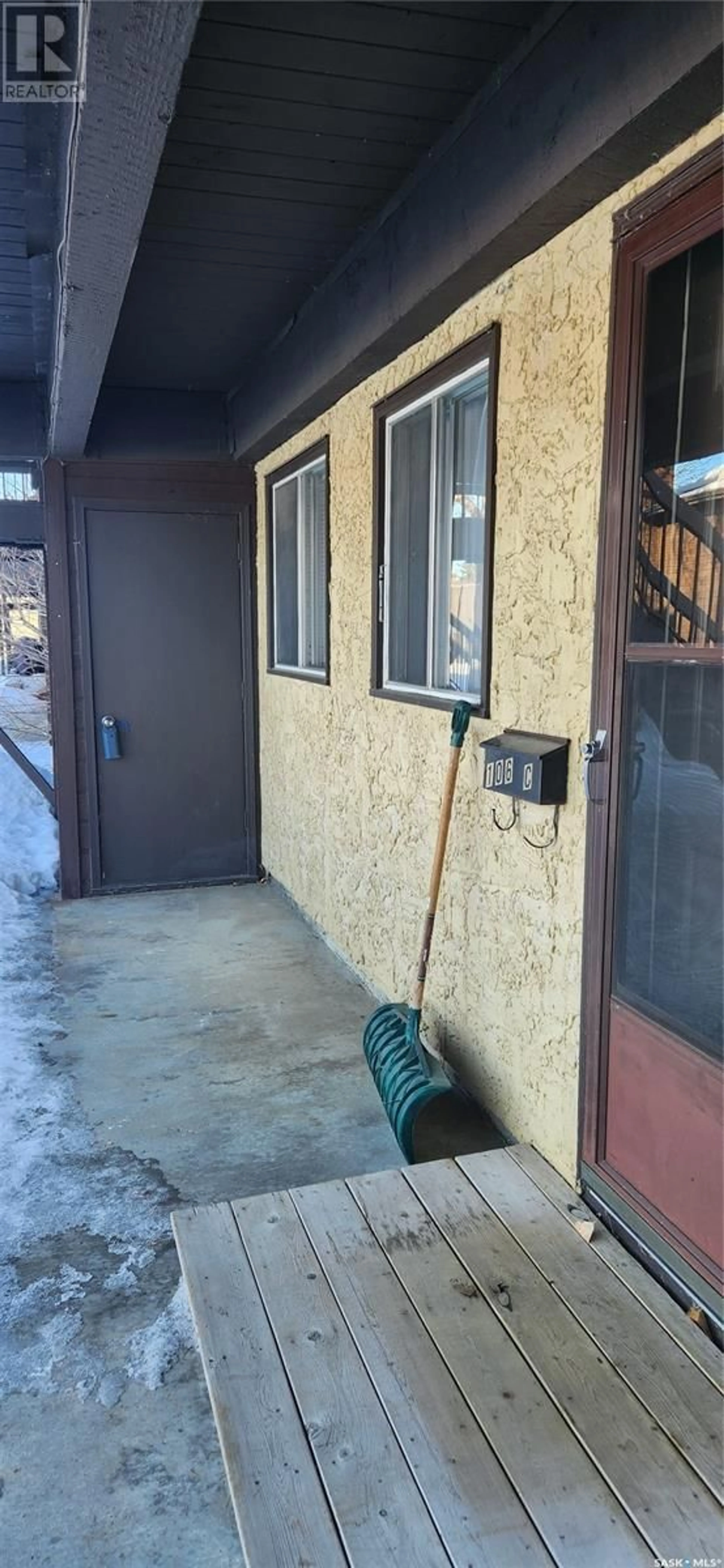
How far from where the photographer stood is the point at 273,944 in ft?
15.1

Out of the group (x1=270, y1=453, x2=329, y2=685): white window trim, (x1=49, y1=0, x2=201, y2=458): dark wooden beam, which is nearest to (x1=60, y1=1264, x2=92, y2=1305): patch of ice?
(x1=49, y1=0, x2=201, y2=458): dark wooden beam

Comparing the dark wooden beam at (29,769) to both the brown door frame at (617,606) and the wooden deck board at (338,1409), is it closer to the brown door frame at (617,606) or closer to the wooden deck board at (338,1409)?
the wooden deck board at (338,1409)

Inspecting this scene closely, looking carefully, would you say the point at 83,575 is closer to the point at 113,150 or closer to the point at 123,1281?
the point at 113,150

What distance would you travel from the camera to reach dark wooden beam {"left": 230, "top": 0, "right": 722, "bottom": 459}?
160 cm

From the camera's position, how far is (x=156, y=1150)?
9.00 feet

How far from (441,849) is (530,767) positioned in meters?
0.60

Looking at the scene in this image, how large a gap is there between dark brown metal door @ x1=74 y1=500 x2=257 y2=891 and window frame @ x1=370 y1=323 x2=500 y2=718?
211 centimetres

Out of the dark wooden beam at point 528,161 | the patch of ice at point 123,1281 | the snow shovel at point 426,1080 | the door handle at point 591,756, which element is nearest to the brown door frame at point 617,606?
the door handle at point 591,756

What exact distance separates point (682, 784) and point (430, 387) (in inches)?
70.9

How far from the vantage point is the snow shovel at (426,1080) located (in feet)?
8.61

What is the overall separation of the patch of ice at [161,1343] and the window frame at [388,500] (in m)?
1.68

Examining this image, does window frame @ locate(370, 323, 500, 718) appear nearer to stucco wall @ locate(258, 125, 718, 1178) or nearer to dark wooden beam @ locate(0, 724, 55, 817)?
stucco wall @ locate(258, 125, 718, 1178)

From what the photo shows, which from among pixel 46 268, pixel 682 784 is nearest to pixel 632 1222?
pixel 682 784

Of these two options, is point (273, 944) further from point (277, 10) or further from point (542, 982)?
point (277, 10)
